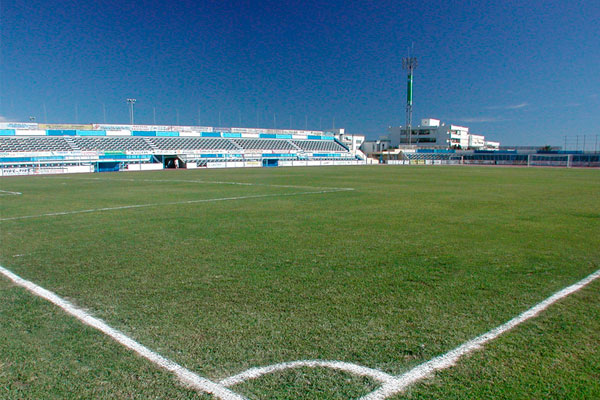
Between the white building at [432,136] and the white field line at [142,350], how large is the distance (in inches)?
4388

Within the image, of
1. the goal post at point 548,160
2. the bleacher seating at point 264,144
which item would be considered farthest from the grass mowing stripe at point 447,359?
the goal post at point 548,160

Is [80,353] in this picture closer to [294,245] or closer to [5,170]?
[294,245]

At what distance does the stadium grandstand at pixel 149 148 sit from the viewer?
153 ft

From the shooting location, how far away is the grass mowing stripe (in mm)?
2883

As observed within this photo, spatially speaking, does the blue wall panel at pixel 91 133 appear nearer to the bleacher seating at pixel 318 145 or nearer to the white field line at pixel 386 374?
the bleacher seating at pixel 318 145

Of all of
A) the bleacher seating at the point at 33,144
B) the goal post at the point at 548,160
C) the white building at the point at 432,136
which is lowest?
the goal post at the point at 548,160

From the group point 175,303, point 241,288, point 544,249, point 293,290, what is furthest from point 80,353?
point 544,249

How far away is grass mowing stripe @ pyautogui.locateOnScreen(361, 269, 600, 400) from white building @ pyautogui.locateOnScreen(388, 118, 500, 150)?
363 ft

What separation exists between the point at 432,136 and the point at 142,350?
119770mm

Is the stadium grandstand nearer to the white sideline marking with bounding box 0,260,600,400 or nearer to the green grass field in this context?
the green grass field

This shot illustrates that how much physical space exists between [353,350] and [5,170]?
44.7 m

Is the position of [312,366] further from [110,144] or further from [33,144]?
[110,144]

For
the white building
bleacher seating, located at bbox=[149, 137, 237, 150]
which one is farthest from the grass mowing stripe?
the white building

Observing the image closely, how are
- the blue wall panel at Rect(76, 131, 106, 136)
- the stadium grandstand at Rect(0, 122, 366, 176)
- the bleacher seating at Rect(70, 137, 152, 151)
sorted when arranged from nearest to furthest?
the stadium grandstand at Rect(0, 122, 366, 176), the bleacher seating at Rect(70, 137, 152, 151), the blue wall panel at Rect(76, 131, 106, 136)
